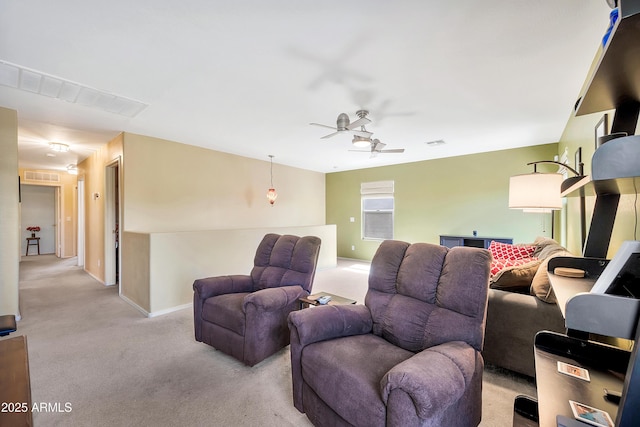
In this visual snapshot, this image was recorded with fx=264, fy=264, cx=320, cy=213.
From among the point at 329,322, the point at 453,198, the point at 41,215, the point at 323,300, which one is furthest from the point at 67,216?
the point at 453,198

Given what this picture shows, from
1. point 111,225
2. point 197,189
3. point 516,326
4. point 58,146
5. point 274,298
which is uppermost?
point 58,146

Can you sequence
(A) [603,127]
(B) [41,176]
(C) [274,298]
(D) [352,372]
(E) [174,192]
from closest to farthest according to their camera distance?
(D) [352,372] < (A) [603,127] < (C) [274,298] < (E) [174,192] < (B) [41,176]

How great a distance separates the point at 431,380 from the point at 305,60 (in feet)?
7.58

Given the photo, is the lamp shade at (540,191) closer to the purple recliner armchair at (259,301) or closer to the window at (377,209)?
the purple recliner armchair at (259,301)

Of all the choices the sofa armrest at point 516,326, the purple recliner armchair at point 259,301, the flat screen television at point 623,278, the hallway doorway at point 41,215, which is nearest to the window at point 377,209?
the purple recliner armchair at point 259,301

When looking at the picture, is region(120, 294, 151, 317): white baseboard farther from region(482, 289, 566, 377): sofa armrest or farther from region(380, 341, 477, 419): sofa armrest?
region(482, 289, 566, 377): sofa armrest

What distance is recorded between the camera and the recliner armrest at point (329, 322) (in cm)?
166

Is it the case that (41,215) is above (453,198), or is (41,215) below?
below

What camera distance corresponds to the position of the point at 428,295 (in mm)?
1745

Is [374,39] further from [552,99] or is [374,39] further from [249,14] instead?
[552,99]

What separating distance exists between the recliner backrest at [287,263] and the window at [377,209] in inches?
172

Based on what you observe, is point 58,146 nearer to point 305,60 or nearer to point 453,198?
point 305,60

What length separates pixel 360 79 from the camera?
248 centimetres

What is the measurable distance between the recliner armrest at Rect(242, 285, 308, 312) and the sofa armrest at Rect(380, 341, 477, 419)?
1.25 metres
